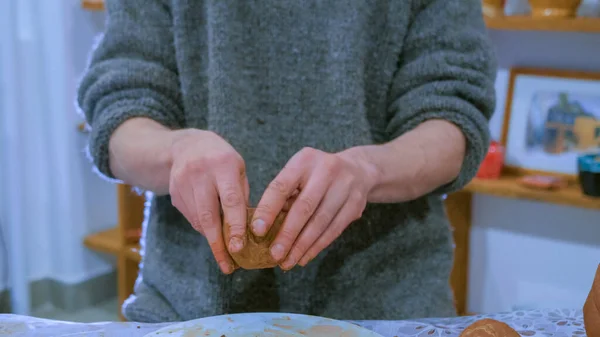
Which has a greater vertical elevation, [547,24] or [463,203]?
[547,24]

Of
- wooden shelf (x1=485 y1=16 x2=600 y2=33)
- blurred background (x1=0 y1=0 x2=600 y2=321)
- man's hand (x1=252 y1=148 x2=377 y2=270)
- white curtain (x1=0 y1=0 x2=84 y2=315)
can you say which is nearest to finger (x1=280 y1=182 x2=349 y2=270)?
man's hand (x1=252 y1=148 x2=377 y2=270)

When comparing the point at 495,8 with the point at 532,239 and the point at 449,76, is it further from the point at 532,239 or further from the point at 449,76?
the point at 449,76

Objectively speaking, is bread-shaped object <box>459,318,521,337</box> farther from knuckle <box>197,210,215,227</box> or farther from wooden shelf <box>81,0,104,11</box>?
wooden shelf <box>81,0,104,11</box>

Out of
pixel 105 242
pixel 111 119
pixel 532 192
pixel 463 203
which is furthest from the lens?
pixel 105 242

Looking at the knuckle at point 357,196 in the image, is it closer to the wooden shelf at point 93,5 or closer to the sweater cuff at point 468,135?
the sweater cuff at point 468,135

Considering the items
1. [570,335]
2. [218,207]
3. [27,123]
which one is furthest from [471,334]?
[27,123]

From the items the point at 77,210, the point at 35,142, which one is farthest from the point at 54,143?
the point at 77,210

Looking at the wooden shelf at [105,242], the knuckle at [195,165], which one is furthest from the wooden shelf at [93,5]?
the knuckle at [195,165]
